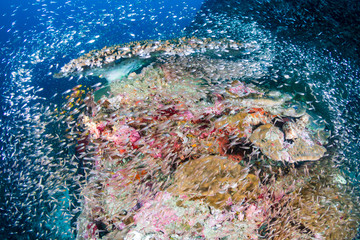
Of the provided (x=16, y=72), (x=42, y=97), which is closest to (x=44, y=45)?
(x=16, y=72)

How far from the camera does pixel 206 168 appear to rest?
2.85 m

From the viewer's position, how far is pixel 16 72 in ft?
38.4

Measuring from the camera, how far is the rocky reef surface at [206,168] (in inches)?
105

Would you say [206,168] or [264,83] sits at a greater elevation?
[206,168]

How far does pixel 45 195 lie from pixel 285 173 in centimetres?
683

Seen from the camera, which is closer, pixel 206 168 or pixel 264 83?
pixel 206 168

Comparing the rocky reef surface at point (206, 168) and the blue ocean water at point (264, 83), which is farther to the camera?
the blue ocean water at point (264, 83)

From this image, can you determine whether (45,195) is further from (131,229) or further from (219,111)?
(219,111)

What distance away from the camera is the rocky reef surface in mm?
2676

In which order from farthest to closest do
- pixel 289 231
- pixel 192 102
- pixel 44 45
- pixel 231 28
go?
pixel 44 45
pixel 231 28
pixel 192 102
pixel 289 231

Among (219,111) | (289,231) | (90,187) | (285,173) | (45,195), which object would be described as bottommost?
(45,195)

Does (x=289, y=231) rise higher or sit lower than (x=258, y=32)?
lower

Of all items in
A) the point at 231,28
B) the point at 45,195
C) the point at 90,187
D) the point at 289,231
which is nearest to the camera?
the point at 289,231

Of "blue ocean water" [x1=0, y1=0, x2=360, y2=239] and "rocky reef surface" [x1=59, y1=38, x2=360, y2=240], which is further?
"blue ocean water" [x1=0, y1=0, x2=360, y2=239]
